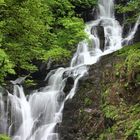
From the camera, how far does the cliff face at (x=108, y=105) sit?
11055mm

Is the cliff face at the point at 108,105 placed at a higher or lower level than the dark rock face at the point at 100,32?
lower

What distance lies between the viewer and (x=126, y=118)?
439 inches

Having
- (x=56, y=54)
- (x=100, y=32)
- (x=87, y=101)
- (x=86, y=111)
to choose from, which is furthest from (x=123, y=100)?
(x=100, y=32)

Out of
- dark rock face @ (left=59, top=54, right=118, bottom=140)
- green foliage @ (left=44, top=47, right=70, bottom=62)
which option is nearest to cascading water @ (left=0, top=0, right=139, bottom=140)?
dark rock face @ (left=59, top=54, right=118, bottom=140)

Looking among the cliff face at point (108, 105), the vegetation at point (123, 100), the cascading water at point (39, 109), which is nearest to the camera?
the vegetation at point (123, 100)

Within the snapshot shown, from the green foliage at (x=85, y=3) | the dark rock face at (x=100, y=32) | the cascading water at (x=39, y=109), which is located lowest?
the cascading water at (x=39, y=109)

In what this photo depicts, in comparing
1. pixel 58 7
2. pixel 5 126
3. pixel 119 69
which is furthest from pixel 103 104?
pixel 58 7

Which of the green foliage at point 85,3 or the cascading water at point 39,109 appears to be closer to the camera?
the cascading water at point 39,109

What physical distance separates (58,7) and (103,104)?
42.5 feet

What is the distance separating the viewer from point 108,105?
12.3 m

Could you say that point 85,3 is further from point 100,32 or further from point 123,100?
point 123,100

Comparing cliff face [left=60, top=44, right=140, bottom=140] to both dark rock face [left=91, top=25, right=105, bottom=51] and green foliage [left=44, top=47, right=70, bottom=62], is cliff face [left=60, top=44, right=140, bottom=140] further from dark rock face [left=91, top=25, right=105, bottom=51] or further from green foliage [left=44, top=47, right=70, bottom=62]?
Result: dark rock face [left=91, top=25, right=105, bottom=51]

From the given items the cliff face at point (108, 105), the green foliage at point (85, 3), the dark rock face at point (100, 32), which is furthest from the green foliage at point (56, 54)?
the green foliage at point (85, 3)

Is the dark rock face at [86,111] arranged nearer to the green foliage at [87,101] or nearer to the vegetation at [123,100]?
the green foliage at [87,101]
